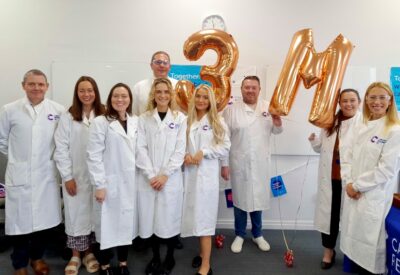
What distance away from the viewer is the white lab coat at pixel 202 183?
1951mm

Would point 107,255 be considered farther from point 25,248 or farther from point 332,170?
point 332,170

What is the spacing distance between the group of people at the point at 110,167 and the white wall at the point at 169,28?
1110mm

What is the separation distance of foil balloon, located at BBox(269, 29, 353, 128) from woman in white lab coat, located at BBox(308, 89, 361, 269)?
0.09m

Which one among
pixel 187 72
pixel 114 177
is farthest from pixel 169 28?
pixel 114 177

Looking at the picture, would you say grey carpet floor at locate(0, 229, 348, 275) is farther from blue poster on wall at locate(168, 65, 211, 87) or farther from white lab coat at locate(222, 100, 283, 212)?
blue poster on wall at locate(168, 65, 211, 87)

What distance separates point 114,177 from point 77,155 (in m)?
0.35

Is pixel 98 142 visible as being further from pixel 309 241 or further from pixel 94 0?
pixel 309 241

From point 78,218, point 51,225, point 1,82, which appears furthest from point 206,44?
point 1,82

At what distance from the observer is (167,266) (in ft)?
7.00

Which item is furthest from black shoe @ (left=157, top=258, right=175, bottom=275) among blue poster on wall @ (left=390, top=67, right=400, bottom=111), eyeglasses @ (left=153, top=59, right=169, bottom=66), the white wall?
blue poster on wall @ (left=390, top=67, right=400, bottom=111)

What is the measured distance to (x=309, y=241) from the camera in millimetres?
2750

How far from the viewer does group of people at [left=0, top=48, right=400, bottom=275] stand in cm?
178

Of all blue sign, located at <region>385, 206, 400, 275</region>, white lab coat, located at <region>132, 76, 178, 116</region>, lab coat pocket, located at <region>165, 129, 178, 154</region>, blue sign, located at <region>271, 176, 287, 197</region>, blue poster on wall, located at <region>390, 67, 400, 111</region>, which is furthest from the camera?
blue sign, located at <region>271, 176, 287, 197</region>

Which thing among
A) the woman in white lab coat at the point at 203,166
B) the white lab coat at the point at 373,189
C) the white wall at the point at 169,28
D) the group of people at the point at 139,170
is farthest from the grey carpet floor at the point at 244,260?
the white wall at the point at 169,28
